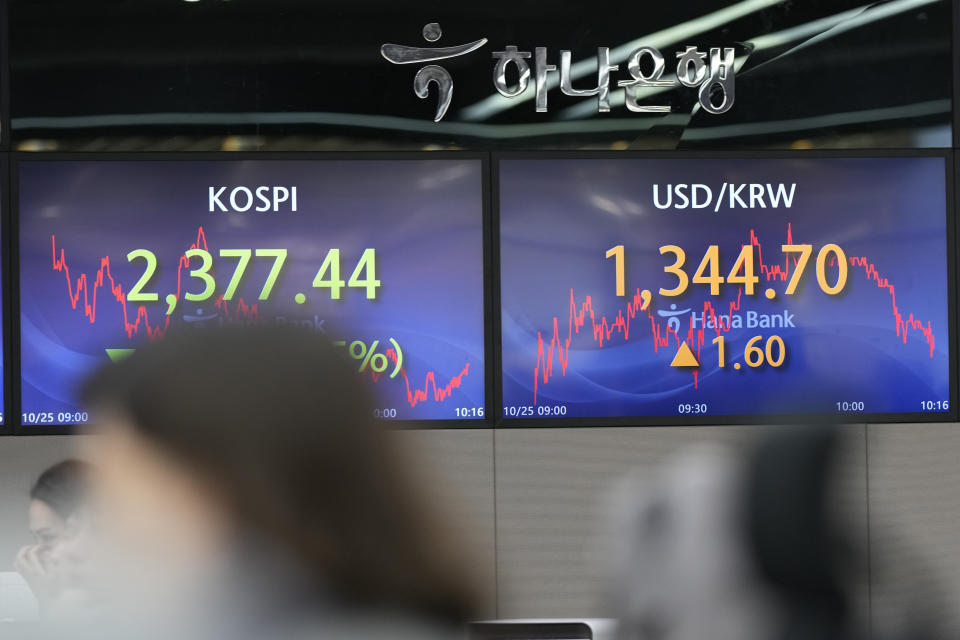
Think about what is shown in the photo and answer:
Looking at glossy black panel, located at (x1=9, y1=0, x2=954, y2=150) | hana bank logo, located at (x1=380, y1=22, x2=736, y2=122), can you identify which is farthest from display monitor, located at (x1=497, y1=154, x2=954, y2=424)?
hana bank logo, located at (x1=380, y1=22, x2=736, y2=122)

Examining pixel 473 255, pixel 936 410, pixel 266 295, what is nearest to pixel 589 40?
pixel 473 255

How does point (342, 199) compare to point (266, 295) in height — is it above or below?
above

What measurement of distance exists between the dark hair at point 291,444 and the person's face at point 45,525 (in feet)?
1.05

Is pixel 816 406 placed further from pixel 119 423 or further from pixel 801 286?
pixel 801 286

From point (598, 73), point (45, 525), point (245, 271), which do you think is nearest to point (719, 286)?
point (598, 73)

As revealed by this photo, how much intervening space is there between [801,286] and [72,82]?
382cm

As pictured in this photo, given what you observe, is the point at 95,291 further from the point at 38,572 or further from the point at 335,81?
the point at 38,572

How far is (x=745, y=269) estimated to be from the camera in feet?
20.0

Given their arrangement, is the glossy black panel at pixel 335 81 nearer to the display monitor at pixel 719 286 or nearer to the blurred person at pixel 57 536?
the display monitor at pixel 719 286

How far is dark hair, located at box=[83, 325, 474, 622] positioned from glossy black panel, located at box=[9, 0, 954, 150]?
195 inches

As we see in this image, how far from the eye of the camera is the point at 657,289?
238 inches

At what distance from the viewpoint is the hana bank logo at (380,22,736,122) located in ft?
19.7

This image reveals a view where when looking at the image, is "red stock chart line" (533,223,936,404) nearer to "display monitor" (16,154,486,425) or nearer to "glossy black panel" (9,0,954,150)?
"display monitor" (16,154,486,425)

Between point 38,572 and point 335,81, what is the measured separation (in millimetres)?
4828
